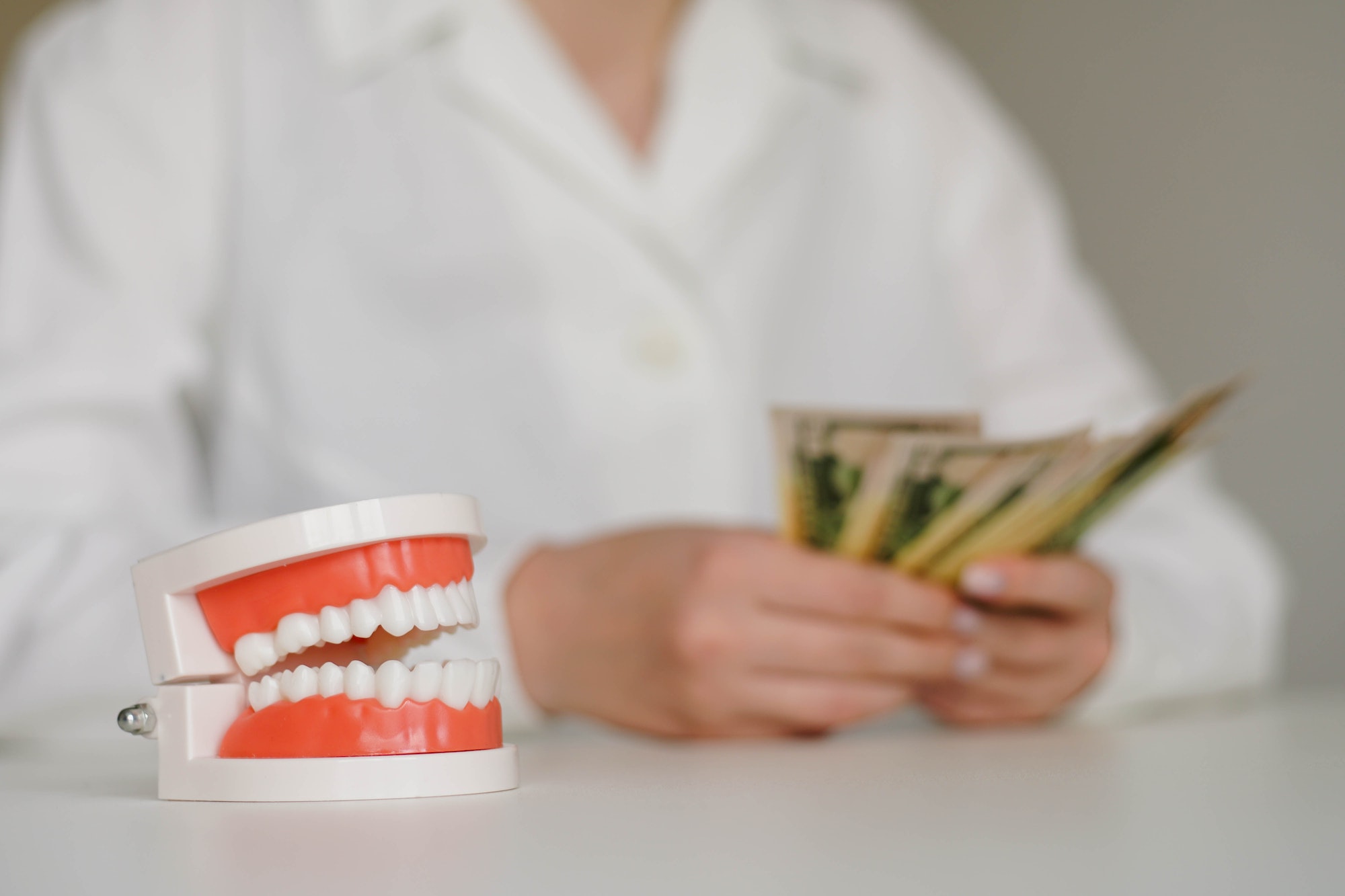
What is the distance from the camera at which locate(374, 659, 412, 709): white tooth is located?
48 centimetres

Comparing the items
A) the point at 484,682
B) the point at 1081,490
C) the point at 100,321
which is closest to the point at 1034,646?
the point at 1081,490

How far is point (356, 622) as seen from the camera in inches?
18.9

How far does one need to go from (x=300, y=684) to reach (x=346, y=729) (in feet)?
0.09

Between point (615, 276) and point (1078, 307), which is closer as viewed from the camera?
→ point (615, 276)

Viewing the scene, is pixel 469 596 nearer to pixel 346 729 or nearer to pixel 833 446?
pixel 346 729

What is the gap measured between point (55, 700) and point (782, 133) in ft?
3.11

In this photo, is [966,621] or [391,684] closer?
[391,684]

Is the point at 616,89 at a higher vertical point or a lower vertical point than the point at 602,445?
higher

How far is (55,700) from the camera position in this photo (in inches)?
34.8

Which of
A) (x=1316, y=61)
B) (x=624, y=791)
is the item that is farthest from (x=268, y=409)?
(x=1316, y=61)

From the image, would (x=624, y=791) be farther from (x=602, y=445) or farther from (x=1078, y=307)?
(x=1078, y=307)

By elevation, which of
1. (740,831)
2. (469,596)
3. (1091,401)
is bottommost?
(740,831)

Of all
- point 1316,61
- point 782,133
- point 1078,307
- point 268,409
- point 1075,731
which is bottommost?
point 1075,731

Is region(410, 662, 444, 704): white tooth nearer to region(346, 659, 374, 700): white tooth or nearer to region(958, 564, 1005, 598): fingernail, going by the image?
region(346, 659, 374, 700): white tooth
